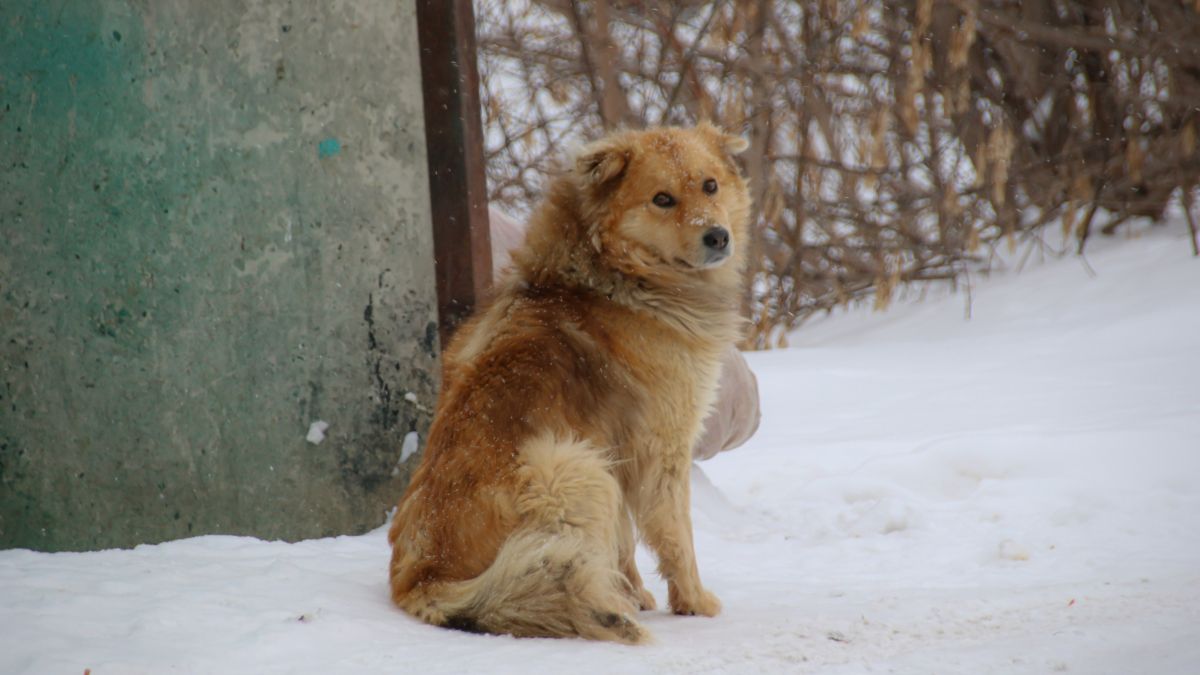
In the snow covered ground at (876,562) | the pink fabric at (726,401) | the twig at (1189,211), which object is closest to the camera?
the snow covered ground at (876,562)

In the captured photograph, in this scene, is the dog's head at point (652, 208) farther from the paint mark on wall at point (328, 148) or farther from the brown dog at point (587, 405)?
the paint mark on wall at point (328, 148)

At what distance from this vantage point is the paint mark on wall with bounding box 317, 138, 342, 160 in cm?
411

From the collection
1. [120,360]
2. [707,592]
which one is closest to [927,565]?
[707,592]

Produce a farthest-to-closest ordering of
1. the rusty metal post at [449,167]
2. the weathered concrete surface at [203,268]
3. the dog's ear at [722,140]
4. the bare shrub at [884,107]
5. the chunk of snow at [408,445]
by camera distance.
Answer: the bare shrub at [884,107] → the rusty metal post at [449,167] → the chunk of snow at [408,445] → the dog's ear at [722,140] → the weathered concrete surface at [203,268]

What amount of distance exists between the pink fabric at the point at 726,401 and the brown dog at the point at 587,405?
1.44m

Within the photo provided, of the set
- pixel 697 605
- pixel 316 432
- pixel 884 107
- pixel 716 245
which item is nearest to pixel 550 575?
pixel 697 605

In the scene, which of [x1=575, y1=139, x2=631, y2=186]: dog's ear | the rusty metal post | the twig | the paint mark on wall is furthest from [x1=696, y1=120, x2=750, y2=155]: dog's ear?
the twig

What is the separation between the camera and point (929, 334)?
970 centimetres

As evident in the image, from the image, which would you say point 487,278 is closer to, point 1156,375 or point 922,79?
point 1156,375

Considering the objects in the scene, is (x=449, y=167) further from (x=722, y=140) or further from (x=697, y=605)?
(x=697, y=605)

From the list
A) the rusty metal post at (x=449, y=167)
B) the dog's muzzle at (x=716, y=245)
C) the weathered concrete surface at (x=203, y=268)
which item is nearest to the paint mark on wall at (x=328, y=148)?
the weathered concrete surface at (x=203, y=268)

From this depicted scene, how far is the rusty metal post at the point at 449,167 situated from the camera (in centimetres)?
441

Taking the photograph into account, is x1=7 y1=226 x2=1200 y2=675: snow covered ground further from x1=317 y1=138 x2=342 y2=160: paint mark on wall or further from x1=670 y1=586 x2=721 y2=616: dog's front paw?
x1=317 y1=138 x2=342 y2=160: paint mark on wall

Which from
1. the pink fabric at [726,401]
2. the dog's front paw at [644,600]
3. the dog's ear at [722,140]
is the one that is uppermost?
the dog's ear at [722,140]
